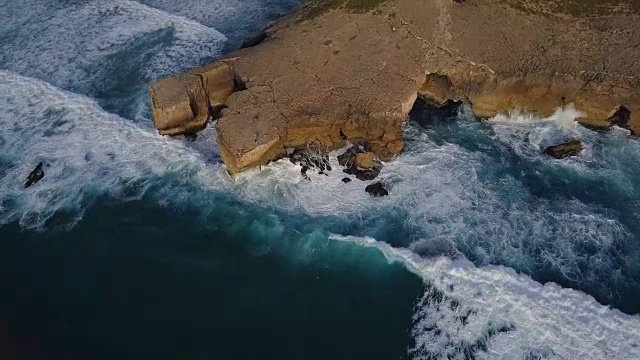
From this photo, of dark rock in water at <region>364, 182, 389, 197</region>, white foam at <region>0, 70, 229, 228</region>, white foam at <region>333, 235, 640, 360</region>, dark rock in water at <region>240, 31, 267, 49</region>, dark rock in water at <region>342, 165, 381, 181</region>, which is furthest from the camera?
dark rock in water at <region>240, 31, 267, 49</region>

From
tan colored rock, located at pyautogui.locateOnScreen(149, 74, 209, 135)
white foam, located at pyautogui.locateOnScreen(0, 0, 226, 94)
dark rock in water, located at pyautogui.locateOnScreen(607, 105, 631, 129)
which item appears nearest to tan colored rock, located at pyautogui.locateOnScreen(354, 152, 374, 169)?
tan colored rock, located at pyautogui.locateOnScreen(149, 74, 209, 135)

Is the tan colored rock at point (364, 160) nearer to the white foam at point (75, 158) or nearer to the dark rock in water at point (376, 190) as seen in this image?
the dark rock in water at point (376, 190)

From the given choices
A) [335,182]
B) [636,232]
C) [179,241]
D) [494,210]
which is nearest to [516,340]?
[494,210]

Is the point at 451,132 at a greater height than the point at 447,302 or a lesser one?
greater

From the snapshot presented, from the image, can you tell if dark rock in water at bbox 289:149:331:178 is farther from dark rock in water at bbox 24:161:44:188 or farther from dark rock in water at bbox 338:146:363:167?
dark rock in water at bbox 24:161:44:188

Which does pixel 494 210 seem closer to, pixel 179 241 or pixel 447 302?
pixel 447 302

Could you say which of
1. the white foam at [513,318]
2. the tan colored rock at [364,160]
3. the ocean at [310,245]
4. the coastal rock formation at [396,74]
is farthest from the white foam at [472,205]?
the coastal rock formation at [396,74]
